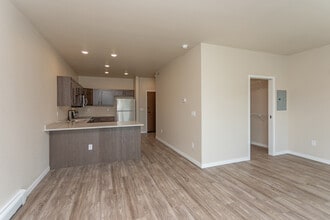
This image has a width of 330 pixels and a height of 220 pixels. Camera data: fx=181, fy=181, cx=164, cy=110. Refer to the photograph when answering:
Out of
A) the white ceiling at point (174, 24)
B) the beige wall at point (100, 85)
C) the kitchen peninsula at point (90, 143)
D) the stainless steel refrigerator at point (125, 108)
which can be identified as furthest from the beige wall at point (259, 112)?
the beige wall at point (100, 85)

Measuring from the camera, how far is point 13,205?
214 cm

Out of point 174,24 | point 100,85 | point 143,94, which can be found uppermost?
point 174,24

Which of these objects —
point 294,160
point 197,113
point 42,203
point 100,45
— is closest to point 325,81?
point 294,160

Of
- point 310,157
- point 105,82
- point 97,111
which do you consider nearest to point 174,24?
point 310,157

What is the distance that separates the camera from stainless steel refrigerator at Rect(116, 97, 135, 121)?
7.48m

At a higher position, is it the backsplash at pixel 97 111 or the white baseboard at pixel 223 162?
the backsplash at pixel 97 111

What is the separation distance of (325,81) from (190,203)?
4.01 metres

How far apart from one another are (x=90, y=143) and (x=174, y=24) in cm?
303

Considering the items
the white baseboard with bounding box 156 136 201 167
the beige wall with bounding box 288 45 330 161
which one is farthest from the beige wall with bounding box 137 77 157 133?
the beige wall with bounding box 288 45 330 161

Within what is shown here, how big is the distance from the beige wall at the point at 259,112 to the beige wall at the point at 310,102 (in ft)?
2.24

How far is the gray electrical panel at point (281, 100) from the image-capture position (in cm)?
466

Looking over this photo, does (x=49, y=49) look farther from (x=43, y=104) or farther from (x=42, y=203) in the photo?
(x=42, y=203)

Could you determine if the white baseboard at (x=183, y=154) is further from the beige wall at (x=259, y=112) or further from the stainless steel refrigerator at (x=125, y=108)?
the beige wall at (x=259, y=112)

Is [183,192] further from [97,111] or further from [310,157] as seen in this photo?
[97,111]
